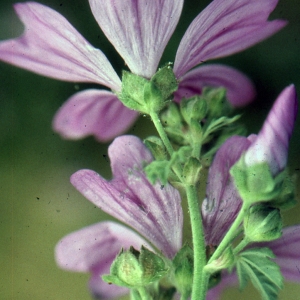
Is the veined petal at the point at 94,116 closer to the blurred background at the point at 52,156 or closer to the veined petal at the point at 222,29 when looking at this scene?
the veined petal at the point at 222,29

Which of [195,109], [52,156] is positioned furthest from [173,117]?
[52,156]

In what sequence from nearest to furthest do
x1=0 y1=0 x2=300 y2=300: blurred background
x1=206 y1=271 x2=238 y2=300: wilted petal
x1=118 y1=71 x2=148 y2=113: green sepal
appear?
x1=118 y1=71 x2=148 y2=113: green sepal
x1=206 y1=271 x2=238 y2=300: wilted petal
x1=0 y1=0 x2=300 y2=300: blurred background

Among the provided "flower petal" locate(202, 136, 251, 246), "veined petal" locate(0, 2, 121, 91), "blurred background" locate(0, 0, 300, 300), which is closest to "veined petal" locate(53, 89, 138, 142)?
"veined petal" locate(0, 2, 121, 91)

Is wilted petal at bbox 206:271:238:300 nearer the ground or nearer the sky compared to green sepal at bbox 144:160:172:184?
nearer the ground

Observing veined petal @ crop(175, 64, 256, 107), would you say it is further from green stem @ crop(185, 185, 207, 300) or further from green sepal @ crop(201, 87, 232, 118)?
green stem @ crop(185, 185, 207, 300)

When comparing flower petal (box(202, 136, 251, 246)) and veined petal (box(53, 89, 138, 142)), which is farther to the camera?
veined petal (box(53, 89, 138, 142))

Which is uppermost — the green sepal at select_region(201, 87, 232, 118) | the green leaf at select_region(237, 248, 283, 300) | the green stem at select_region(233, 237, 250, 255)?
the green sepal at select_region(201, 87, 232, 118)

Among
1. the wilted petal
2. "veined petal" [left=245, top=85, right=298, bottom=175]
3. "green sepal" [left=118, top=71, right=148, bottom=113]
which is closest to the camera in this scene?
"veined petal" [left=245, top=85, right=298, bottom=175]
